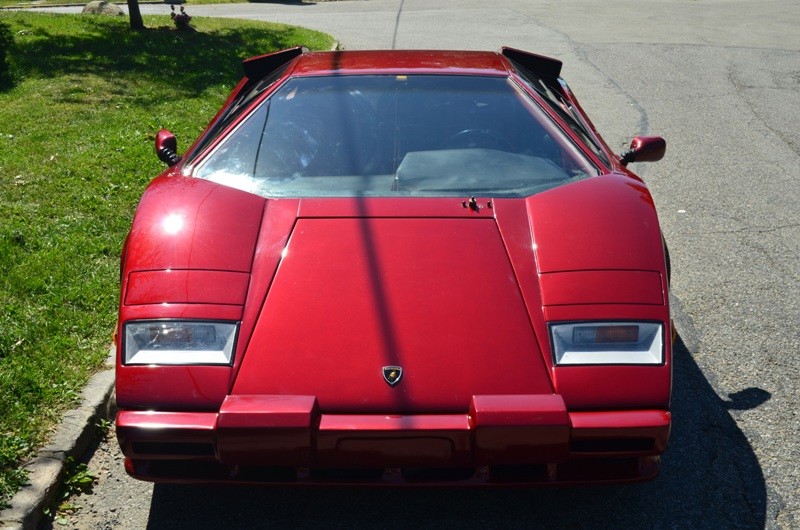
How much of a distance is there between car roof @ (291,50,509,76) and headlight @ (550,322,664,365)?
167 cm

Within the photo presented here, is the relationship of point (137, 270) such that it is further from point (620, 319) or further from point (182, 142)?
point (182, 142)

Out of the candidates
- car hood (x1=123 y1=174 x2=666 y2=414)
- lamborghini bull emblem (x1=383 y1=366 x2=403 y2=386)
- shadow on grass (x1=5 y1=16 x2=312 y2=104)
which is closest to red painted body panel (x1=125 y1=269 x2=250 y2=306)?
car hood (x1=123 y1=174 x2=666 y2=414)

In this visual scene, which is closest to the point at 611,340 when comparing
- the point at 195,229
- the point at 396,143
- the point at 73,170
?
the point at 396,143

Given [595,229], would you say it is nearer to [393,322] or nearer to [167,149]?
[393,322]

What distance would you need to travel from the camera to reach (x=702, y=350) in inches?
165

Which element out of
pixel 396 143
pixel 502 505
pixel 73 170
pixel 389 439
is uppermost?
pixel 396 143

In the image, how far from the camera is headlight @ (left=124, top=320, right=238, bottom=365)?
9.23ft

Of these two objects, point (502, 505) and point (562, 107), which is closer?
point (502, 505)

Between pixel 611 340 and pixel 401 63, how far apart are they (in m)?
1.98

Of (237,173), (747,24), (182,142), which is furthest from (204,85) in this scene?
(747,24)

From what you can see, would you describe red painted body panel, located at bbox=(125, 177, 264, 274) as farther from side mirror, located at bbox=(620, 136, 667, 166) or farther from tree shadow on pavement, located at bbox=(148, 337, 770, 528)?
side mirror, located at bbox=(620, 136, 667, 166)

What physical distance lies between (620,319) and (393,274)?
0.76m

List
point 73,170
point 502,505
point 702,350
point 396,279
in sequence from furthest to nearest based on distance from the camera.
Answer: point 73,170 → point 702,350 → point 502,505 → point 396,279

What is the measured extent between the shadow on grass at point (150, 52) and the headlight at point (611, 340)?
7237 millimetres
